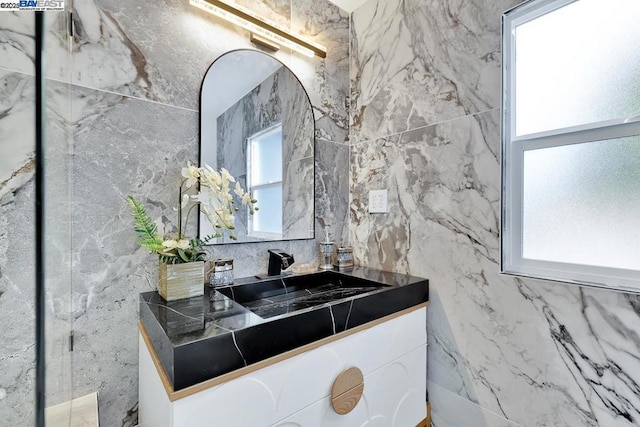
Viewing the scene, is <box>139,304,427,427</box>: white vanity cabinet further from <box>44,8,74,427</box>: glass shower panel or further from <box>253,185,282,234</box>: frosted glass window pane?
<box>253,185,282,234</box>: frosted glass window pane

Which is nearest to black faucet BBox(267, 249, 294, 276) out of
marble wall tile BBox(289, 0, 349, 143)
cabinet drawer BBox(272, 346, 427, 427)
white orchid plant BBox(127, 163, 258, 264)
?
white orchid plant BBox(127, 163, 258, 264)

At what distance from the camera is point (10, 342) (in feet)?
2.67

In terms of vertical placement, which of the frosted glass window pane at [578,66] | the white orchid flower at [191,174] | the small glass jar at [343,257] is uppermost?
the frosted glass window pane at [578,66]

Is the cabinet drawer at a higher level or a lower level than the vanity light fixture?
lower

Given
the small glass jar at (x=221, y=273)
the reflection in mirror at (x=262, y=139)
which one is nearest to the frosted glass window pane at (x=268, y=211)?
the reflection in mirror at (x=262, y=139)

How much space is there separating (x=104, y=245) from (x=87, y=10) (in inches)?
31.6

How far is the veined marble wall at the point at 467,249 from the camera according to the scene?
925mm

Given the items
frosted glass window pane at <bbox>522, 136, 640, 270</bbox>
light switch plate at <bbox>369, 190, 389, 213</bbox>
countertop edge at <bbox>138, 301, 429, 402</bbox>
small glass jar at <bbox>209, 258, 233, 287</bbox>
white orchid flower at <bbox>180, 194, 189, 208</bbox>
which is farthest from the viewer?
light switch plate at <bbox>369, 190, 389, 213</bbox>

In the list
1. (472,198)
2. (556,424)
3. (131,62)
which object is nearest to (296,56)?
(131,62)

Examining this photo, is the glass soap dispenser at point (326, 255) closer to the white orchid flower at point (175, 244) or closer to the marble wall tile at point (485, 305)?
the marble wall tile at point (485, 305)

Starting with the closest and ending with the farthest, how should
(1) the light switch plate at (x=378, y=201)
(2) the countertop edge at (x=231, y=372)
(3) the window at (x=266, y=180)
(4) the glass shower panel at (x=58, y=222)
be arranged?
(2) the countertop edge at (x=231, y=372), (4) the glass shower panel at (x=58, y=222), (3) the window at (x=266, y=180), (1) the light switch plate at (x=378, y=201)

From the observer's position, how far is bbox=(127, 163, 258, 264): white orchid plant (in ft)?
3.18

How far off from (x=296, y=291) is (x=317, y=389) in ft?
1.78

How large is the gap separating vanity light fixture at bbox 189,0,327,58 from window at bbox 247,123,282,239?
0.43 m
